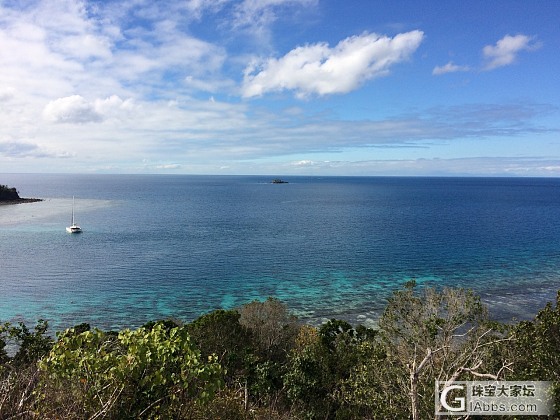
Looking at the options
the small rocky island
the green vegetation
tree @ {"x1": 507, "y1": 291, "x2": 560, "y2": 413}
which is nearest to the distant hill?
the small rocky island

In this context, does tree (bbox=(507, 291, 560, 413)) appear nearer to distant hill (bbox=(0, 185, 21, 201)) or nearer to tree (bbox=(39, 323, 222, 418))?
tree (bbox=(39, 323, 222, 418))

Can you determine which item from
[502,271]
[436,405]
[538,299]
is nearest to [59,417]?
[436,405]

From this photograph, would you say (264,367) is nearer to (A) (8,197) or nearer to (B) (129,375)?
(B) (129,375)

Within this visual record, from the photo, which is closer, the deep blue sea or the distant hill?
the deep blue sea

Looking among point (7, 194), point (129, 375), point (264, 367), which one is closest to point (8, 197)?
point (7, 194)

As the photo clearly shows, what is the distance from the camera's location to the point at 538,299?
158 ft

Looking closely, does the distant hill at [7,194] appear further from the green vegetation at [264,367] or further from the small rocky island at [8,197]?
the green vegetation at [264,367]

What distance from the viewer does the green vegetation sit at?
29.1 ft

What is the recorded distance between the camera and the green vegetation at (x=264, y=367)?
8859 millimetres

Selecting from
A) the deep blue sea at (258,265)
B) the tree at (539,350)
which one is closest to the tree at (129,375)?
the tree at (539,350)

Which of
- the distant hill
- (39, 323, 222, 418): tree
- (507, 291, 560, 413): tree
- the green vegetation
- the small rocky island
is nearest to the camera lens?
(39, 323, 222, 418): tree

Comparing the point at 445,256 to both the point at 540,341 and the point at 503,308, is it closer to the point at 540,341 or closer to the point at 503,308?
the point at 503,308

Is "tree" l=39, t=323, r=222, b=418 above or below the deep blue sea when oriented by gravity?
above

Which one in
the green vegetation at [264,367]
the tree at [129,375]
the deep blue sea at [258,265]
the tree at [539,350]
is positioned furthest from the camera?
the deep blue sea at [258,265]
